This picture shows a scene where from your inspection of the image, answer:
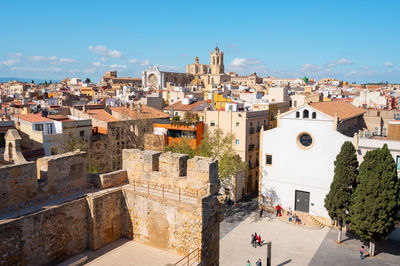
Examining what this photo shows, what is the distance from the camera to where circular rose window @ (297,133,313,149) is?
2851cm

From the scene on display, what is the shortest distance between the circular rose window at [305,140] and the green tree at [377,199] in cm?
623

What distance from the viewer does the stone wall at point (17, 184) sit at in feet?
37.9

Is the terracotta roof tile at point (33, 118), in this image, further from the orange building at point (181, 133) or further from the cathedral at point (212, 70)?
the cathedral at point (212, 70)

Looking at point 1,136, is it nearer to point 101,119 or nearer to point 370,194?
point 101,119

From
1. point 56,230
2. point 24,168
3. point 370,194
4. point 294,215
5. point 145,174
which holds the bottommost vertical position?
point 294,215

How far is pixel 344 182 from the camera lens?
2406 cm

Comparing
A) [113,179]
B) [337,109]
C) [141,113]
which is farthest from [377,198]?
[141,113]

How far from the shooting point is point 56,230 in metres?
12.1

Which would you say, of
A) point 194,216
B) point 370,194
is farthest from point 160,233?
point 370,194

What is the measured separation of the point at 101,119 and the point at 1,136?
10.9 meters

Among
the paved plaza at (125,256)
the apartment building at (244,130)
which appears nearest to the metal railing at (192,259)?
the paved plaza at (125,256)

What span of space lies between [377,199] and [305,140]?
27.1ft

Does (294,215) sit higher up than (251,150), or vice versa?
(251,150)

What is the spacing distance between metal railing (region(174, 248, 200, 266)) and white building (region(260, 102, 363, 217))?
1812 centimetres
